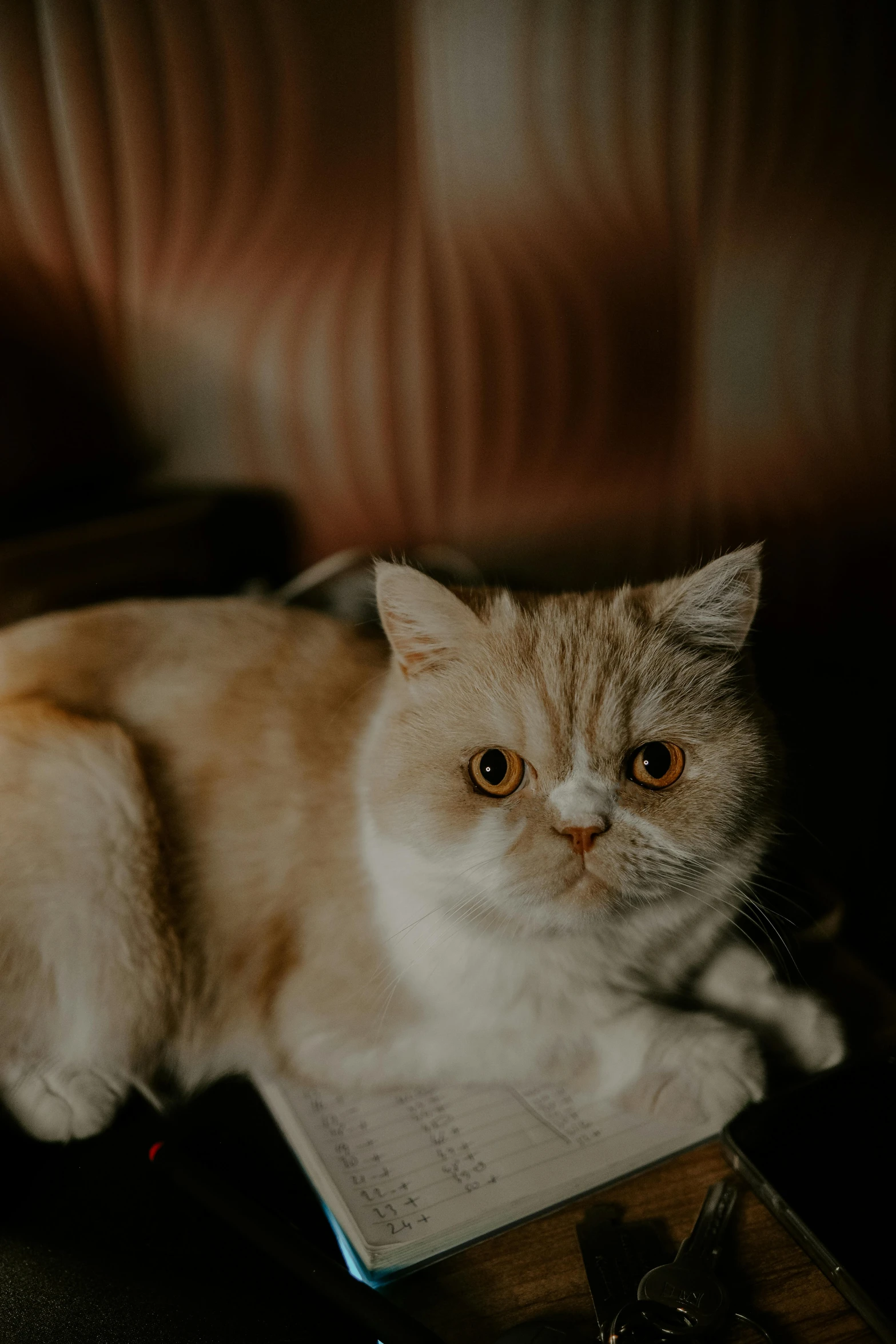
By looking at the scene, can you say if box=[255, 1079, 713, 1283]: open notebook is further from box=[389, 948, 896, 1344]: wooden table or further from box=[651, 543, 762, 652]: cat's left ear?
box=[651, 543, 762, 652]: cat's left ear

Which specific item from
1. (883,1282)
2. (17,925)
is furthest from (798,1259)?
(17,925)

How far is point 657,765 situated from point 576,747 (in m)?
0.10

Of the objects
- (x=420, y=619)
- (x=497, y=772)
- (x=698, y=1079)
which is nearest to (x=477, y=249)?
(x=420, y=619)

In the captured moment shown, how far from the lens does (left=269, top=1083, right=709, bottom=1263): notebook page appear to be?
2.97 feet

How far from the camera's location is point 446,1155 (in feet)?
3.26

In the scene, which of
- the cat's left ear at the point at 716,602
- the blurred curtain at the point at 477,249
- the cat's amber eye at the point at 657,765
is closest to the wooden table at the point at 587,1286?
the cat's amber eye at the point at 657,765

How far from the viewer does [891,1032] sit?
3.74ft

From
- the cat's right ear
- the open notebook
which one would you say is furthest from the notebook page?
the cat's right ear

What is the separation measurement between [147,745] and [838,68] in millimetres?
1622

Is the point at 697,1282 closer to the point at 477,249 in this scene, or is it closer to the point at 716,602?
the point at 716,602

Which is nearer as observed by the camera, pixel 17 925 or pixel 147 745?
pixel 17 925

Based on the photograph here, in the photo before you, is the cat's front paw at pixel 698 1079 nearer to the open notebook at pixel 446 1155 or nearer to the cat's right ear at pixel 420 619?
the open notebook at pixel 446 1155

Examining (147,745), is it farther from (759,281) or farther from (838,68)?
(838,68)

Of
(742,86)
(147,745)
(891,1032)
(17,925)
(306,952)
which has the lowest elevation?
(891,1032)
